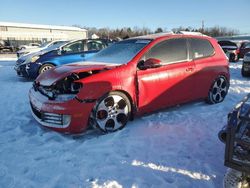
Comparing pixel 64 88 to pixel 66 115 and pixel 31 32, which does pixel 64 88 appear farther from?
pixel 31 32

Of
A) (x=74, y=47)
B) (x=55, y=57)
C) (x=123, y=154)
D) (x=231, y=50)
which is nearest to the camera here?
(x=123, y=154)

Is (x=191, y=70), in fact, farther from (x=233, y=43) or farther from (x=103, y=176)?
(x=233, y=43)

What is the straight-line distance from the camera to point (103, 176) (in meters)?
3.02

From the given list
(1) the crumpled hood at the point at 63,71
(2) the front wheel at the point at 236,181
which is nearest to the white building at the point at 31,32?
(1) the crumpled hood at the point at 63,71

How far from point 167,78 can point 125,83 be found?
92 centimetres

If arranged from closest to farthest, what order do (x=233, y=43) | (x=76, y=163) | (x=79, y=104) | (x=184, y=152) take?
(x=76, y=163) → (x=184, y=152) → (x=79, y=104) → (x=233, y=43)

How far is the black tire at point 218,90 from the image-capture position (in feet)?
18.9

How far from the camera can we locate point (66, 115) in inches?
154

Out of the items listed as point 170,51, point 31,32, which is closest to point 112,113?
point 170,51

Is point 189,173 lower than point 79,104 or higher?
lower

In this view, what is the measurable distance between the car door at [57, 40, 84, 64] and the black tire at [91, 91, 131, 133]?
215 inches

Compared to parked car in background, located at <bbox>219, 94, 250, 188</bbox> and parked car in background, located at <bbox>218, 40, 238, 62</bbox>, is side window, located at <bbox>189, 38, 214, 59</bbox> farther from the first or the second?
parked car in background, located at <bbox>218, 40, 238, 62</bbox>

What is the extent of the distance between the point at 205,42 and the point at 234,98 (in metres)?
1.71

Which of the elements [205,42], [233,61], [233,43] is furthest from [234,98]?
[233,43]
